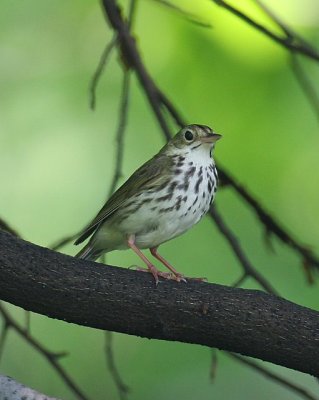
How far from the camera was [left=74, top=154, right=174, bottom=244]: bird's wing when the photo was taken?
4879 mm

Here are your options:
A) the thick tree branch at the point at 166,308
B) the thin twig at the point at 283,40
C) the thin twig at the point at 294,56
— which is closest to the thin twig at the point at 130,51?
the thin twig at the point at 294,56

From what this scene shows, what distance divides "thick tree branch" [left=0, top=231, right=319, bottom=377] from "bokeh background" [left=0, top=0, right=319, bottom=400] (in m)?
2.17

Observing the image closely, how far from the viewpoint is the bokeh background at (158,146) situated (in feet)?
19.9

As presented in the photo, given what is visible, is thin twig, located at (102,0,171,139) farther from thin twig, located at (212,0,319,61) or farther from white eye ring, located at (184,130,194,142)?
thin twig, located at (212,0,319,61)

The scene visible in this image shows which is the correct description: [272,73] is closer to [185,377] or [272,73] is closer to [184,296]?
[185,377]

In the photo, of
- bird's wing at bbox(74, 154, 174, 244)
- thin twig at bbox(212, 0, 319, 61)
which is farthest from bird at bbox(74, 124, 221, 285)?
thin twig at bbox(212, 0, 319, 61)

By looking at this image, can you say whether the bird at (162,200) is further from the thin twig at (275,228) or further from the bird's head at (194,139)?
the thin twig at (275,228)

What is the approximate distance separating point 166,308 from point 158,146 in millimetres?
2782

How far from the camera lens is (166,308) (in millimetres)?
3746

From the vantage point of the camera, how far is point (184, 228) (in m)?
4.80

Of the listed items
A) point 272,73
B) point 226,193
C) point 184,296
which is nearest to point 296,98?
point 272,73

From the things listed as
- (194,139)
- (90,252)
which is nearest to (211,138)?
(194,139)

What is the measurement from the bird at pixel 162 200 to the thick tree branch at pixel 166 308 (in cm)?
91

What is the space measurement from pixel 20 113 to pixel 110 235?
1655 mm
